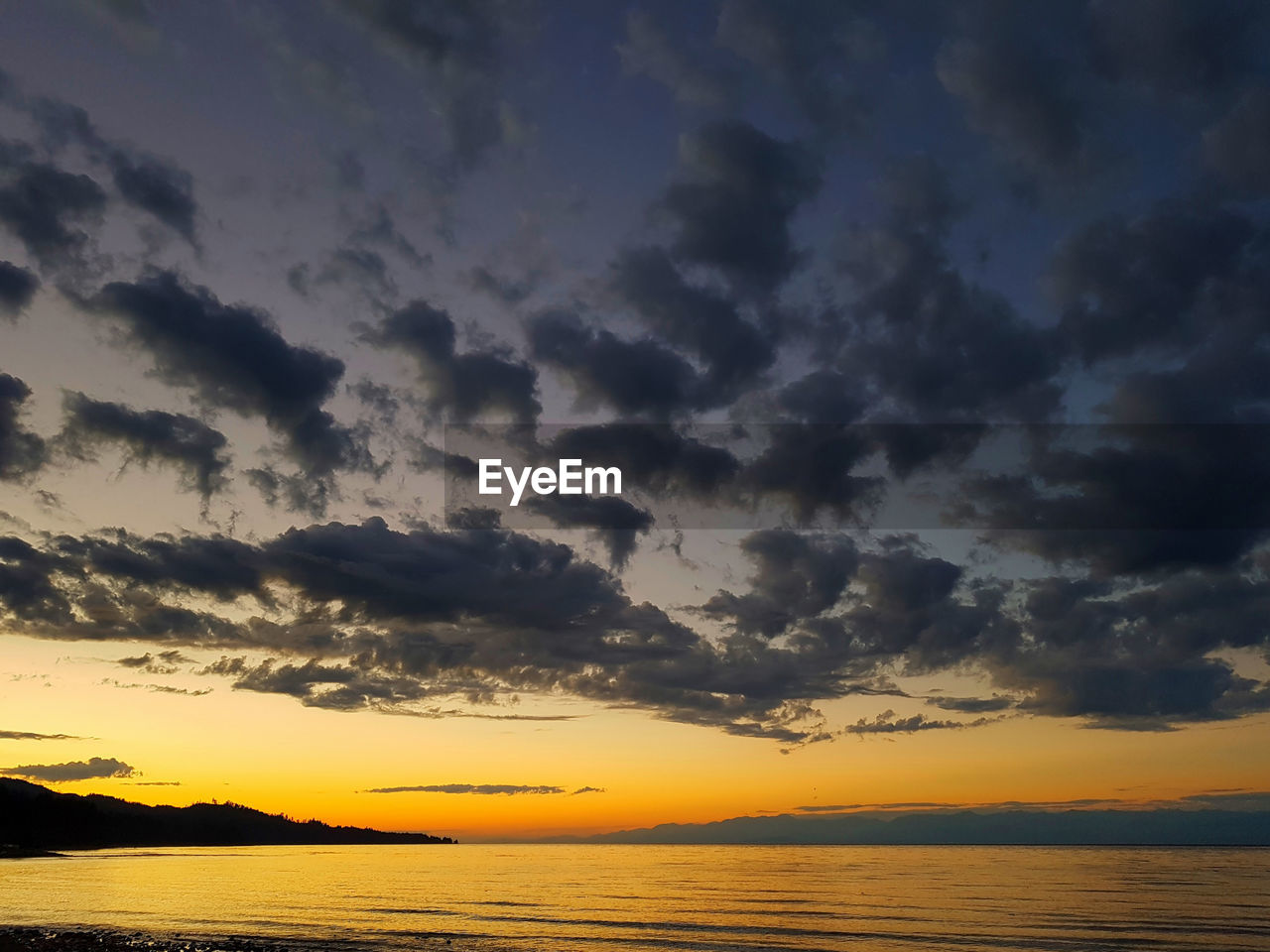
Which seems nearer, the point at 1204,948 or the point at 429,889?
the point at 1204,948

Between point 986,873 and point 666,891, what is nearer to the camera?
point 666,891

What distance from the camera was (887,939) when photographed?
65.2 m

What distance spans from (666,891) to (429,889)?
111 feet

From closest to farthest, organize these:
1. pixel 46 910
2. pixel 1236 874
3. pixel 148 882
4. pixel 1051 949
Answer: pixel 1051 949
pixel 46 910
pixel 148 882
pixel 1236 874

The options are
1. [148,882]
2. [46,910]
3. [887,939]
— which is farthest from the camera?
[148,882]

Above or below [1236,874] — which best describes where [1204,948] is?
above

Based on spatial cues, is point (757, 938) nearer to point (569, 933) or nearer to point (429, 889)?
point (569, 933)

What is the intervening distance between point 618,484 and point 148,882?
10898 cm

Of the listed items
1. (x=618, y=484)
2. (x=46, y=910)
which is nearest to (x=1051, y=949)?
(x=618, y=484)

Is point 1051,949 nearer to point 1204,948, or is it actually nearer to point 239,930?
point 1204,948

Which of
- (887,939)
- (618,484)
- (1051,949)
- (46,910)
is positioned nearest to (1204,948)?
(1051,949)

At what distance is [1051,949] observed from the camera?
196ft

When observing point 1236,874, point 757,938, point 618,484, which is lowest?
point 1236,874

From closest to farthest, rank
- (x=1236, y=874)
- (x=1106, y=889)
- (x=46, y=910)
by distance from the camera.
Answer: (x=46, y=910)
(x=1106, y=889)
(x=1236, y=874)
